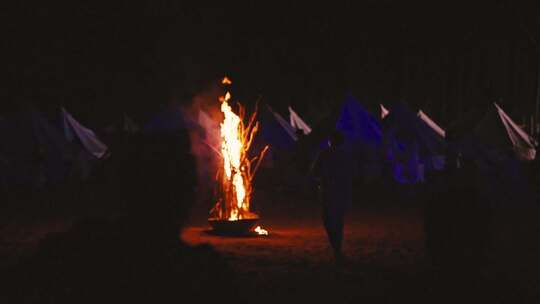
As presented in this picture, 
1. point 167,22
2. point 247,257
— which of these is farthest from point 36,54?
point 247,257

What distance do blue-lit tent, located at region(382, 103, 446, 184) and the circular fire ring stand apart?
13.2 m

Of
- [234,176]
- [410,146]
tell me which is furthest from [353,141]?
[234,176]

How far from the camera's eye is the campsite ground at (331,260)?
288 cm

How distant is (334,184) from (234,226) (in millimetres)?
3320

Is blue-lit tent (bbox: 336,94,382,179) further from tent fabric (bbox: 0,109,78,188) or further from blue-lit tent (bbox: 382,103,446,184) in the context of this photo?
tent fabric (bbox: 0,109,78,188)

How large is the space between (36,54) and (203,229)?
1572 inches

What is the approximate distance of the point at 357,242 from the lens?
13086 mm

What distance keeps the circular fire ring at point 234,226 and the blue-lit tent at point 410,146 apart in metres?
13.2

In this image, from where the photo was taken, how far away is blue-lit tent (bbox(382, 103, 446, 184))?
26203 mm

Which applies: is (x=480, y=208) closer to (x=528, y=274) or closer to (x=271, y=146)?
(x=528, y=274)

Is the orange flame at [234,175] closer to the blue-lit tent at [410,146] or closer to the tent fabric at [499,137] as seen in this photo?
the tent fabric at [499,137]

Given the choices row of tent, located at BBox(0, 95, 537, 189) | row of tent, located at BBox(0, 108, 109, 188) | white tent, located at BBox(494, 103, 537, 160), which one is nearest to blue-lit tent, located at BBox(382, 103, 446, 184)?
row of tent, located at BBox(0, 95, 537, 189)

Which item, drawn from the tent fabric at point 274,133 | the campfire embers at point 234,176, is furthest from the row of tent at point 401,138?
the campfire embers at point 234,176

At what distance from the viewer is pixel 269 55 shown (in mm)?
60781
